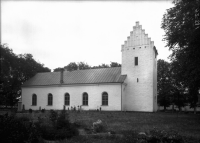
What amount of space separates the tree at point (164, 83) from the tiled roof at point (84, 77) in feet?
53.7

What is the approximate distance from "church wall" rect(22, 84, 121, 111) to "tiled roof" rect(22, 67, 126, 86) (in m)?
0.88

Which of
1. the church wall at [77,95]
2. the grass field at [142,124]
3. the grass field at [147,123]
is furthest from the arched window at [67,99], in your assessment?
the grass field at [147,123]

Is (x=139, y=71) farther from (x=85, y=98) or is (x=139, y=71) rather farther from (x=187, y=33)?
(x=187, y=33)

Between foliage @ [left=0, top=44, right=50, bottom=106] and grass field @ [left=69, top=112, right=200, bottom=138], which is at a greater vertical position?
foliage @ [left=0, top=44, right=50, bottom=106]

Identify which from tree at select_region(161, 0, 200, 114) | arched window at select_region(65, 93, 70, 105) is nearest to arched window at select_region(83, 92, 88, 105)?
arched window at select_region(65, 93, 70, 105)

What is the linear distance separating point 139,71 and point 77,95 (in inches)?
455

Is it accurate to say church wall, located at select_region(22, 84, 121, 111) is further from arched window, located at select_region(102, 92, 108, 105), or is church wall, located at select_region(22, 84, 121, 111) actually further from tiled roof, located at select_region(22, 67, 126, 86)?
tiled roof, located at select_region(22, 67, 126, 86)

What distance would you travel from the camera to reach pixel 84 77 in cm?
3650

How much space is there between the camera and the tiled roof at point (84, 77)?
33438 mm

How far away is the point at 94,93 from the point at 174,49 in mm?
16475

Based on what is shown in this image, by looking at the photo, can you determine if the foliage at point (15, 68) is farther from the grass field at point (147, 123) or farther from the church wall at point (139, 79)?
the grass field at point (147, 123)

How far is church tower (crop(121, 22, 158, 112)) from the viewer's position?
31.2 meters

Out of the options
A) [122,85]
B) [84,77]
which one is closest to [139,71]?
[122,85]

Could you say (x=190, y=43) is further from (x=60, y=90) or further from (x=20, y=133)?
(x=60, y=90)
